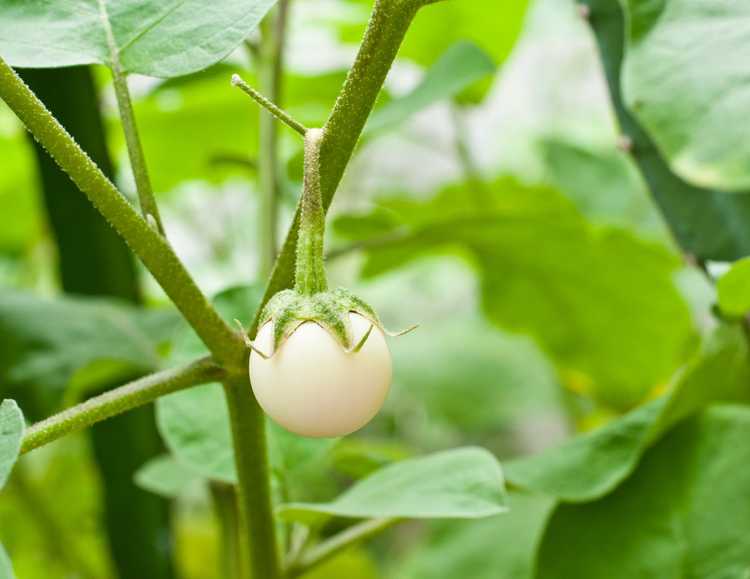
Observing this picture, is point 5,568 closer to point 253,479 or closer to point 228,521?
point 253,479

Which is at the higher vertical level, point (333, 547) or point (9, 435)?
point (9, 435)

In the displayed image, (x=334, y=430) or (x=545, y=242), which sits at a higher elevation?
(x=334, y=430)

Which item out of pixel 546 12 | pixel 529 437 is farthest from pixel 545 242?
pixel 529 437

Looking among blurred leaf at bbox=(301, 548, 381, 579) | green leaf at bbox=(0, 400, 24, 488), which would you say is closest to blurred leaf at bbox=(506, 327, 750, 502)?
green leaf at bbox=(0, 400, 24, 488)

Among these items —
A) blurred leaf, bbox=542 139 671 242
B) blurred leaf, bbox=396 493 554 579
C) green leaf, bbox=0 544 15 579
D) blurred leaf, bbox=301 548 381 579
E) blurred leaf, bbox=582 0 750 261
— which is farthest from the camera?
blurred leaf, bbox=542 139 671 242

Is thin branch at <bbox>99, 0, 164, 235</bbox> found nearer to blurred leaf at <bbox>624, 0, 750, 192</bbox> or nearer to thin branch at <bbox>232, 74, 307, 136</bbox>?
thin branch at <bbox>232, 74, 307, 136</bbox>

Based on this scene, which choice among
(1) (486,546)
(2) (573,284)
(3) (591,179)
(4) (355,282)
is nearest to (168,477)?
(1) (486,546)

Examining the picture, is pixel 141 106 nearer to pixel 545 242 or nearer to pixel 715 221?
pixel 545 242
